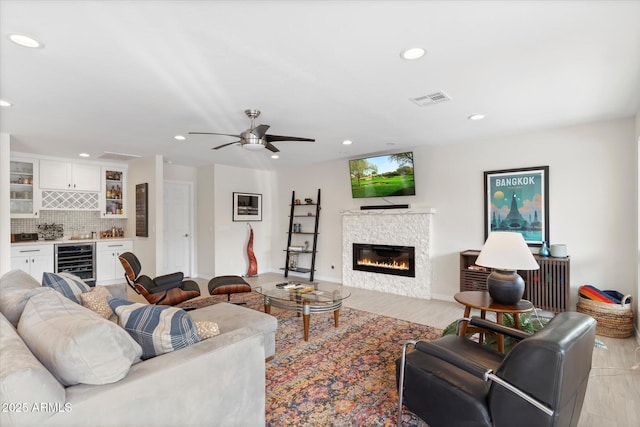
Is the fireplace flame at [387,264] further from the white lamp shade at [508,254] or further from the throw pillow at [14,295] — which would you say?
the throw pillow at [14,295]

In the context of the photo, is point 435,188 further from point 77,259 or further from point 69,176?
point 69,176

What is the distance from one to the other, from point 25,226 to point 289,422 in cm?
600

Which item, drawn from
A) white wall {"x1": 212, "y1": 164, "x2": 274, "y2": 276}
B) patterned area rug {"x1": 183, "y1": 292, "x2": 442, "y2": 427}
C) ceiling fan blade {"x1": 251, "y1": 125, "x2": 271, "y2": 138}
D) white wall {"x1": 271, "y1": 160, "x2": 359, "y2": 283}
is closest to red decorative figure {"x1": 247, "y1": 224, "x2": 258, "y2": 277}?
white wall {"x1": 212, "y1": 164, "x2": 274, "y2": 276}

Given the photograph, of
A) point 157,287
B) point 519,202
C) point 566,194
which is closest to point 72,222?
point 157,287

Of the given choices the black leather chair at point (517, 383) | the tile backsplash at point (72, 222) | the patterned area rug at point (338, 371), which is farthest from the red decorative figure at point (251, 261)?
the black leather chair at point (517, 383)

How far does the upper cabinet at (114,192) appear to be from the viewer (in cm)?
604

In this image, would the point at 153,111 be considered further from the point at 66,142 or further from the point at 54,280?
the point at 66,142

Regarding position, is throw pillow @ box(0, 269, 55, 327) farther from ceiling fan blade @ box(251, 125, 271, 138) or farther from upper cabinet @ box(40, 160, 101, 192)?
upper cabinet @ box(40, 160, 101, 192)

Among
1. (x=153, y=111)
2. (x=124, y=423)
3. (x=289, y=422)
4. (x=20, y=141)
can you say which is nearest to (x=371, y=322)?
(x=289, y=422)

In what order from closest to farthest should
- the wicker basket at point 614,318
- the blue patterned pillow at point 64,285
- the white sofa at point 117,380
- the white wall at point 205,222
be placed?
the white sofa at point 117,380, the blue patterned pillow at point 64,285, the wicker basket at point 614,318, the white wall at point 205,222

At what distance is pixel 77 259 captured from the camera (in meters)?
5.43

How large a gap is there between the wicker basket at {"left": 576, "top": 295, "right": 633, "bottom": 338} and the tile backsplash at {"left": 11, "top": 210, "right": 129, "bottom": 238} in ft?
24.4

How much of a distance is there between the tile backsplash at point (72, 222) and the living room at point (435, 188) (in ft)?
1.49

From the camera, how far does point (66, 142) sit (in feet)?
14.8
